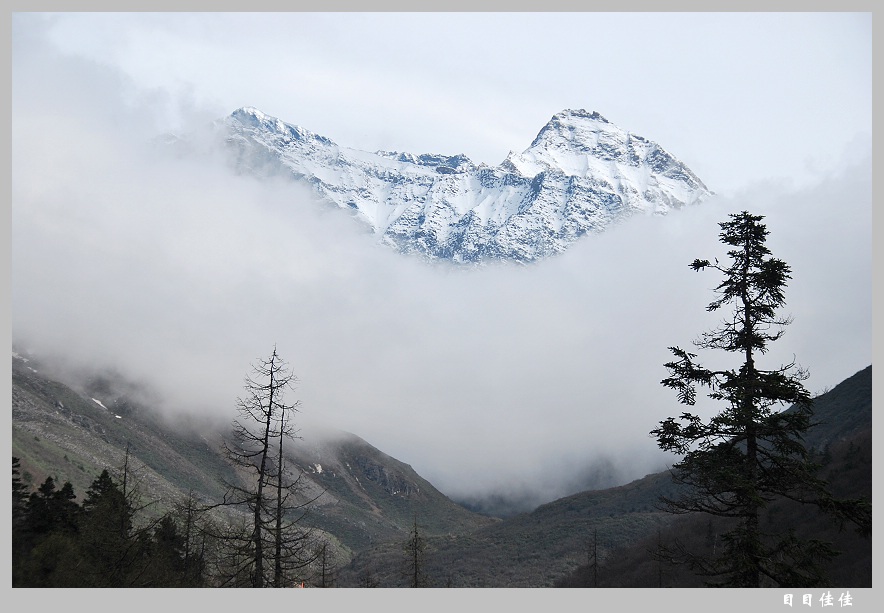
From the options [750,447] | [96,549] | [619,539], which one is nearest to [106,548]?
[96,549]

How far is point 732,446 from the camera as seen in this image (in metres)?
17.1

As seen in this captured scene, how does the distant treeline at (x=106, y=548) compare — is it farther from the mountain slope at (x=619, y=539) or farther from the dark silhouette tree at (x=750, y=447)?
the mountain slope at (x=619, y=539)

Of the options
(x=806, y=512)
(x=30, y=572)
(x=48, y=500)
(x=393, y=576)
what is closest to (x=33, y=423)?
(x=393, y=576)

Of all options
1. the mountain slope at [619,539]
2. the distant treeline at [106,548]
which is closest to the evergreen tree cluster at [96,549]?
the distant treeline at [106,548]

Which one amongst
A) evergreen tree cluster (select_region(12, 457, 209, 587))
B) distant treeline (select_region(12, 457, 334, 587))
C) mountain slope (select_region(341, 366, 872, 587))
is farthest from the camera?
mountain slope (select_region(341, 366, 872, 587))

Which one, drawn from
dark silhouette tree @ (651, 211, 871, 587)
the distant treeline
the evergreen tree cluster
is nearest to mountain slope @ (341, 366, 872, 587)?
dark silhouette tree @ (651, 211, 871, 587)

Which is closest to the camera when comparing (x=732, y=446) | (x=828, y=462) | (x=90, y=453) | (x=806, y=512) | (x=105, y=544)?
(x=732, y=446)

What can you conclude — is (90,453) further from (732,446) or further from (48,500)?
(732,446)

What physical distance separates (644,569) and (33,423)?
16784 centimetres

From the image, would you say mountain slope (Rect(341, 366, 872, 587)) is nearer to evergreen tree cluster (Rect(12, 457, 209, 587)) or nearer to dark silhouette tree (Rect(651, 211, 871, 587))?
dark silhouette tree (Rect(651, 211, 871, 587))

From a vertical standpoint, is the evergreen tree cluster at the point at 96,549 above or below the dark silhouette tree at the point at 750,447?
→ below

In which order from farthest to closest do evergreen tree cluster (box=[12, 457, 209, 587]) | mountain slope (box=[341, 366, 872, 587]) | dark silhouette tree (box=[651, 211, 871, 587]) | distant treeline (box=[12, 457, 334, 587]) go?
1. mountain slope (box=[341, 366, 872, 587])
2. evergreen tree cluster (box=[12, 457, 209, 587])
3. distant treeline (box=[12, 457, 334, 587])
4. dark silhouette tree (box=[651, 211, 871, 587])

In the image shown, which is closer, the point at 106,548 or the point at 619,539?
the point at 106,548

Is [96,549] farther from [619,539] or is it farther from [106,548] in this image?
[619,539]
